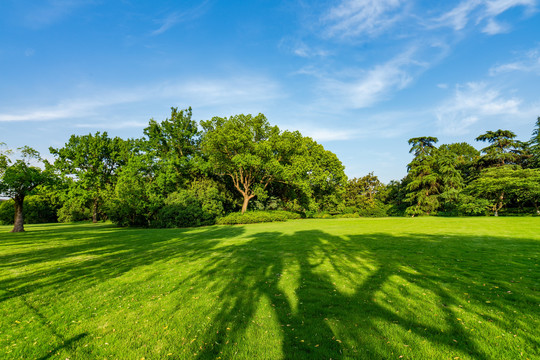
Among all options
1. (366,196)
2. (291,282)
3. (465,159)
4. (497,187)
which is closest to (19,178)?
(291,282)

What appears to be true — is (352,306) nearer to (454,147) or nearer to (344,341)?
(344,341)

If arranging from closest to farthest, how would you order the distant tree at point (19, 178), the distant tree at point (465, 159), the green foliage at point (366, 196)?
the distant tree at point (19, 178)
the distant tree at point (465, 159)
the green foliage at point (366, 196)

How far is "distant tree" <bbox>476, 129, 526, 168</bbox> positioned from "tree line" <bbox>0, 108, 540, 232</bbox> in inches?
5.1

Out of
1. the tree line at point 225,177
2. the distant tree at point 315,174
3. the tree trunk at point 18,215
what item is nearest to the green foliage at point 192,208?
the tree line at point 225,177

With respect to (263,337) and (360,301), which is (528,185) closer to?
(360,301)

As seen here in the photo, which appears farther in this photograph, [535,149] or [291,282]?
[535,149]

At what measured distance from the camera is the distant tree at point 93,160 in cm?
3616

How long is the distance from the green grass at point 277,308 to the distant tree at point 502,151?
40135mm

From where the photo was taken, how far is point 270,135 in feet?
119

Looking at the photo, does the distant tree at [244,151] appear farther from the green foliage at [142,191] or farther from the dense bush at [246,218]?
the green foliage at [142,191]

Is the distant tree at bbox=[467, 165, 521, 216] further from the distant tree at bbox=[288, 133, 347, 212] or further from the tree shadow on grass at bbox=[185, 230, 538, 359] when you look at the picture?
the tree shadow on grass at bbox=[185, 230, 538, 359]

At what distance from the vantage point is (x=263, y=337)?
3.79m

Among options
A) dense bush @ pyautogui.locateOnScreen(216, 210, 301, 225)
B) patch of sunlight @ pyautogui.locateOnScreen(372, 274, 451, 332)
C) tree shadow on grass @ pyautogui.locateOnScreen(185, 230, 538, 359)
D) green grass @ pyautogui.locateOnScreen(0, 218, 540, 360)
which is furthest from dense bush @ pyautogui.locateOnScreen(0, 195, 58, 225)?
patch of sunlight @ pyautogui.locateOnScreen(372, 274, 451, 332)

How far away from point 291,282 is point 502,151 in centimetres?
5064
